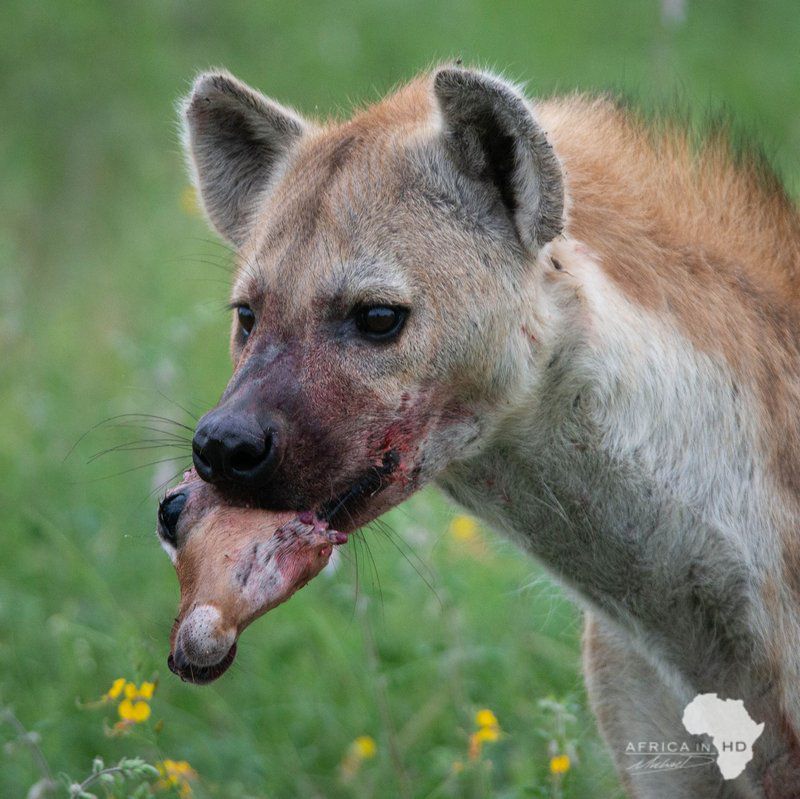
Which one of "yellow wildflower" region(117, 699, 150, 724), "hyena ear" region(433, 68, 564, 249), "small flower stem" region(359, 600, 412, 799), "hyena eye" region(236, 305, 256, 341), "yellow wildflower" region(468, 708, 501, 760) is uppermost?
"hyena ear" region(433, 68, 564, 249)

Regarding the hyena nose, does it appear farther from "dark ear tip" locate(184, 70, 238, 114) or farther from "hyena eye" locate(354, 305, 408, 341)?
"dark ear tip" locate(184, 70, 238, 114)

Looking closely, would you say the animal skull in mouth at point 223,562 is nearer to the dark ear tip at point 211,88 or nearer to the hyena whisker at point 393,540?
the hyena whisker at point 393,540

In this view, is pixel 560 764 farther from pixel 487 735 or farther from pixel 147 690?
pixel 147 690

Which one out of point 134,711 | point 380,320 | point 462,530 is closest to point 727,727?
point 380,320

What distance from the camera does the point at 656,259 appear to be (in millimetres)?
2740

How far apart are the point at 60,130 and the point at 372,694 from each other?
16.5 ft

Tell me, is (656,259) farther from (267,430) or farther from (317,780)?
(317,780)

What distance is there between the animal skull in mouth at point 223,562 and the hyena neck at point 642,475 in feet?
1.46

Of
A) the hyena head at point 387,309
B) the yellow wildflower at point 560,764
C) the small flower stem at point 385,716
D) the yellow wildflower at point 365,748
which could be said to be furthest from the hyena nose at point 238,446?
the yellow wildflower at point 365,748

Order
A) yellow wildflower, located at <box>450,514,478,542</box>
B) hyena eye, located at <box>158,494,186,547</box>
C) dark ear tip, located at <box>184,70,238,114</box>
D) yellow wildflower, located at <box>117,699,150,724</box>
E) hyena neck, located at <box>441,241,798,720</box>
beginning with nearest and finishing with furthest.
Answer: hyena eye, located at <box>158,494,186,547</box> → hyena neck, located at <box>441,241,798,720</box> → yellow wildflower, located at <box>117,699,150,724</box> → dark ear tip, located at <box>184,70,238,114</box> → yellow wildflower, located at <box>450,514,478,542</box>

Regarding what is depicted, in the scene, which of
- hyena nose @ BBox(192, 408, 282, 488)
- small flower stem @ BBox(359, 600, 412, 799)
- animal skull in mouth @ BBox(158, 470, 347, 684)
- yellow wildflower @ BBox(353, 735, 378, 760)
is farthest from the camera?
yellow wildflower @ BBox(353, 735, 378, 760)

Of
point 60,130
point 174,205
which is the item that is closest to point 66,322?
point 174,205

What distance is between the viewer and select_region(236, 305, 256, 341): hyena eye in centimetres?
268

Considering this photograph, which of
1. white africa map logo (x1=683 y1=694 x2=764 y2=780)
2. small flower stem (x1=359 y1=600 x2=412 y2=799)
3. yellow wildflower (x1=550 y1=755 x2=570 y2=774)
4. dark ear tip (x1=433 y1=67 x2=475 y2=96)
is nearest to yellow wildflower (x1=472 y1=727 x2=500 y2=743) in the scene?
yellow wildflower (x1=550 y1=755 x2=570 y2=774)
